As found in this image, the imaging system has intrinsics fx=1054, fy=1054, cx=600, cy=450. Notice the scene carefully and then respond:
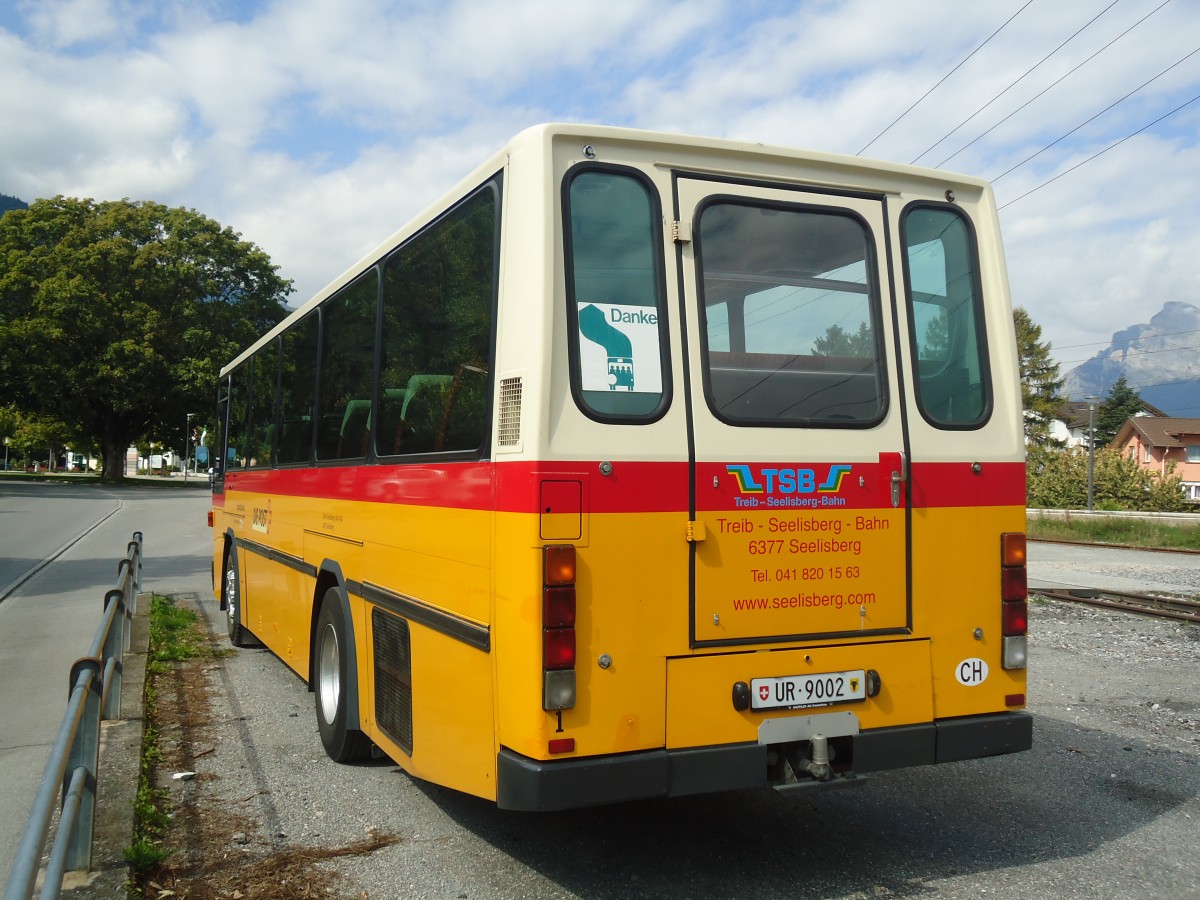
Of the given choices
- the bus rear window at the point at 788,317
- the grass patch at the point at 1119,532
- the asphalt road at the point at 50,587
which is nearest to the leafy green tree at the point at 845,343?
the bus rear window at the point at 788,317

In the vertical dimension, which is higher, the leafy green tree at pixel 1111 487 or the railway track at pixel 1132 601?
the leafy green tree at pixel 1111 487

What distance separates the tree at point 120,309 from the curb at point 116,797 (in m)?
44.3

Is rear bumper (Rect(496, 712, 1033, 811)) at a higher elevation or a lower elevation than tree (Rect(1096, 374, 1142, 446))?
lower

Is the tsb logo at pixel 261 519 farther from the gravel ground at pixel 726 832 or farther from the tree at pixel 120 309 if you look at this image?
the tree at pixel 120 309

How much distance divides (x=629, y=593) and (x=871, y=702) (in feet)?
3.97

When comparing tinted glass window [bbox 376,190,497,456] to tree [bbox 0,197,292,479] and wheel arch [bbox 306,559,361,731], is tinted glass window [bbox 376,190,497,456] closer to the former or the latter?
wheel arch [bbox 306,559,361,731]

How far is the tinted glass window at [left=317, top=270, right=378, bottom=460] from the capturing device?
5.90 meters

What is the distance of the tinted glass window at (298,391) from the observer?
727 centimetres

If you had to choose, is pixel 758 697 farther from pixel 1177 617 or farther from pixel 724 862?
pixel 1177 617

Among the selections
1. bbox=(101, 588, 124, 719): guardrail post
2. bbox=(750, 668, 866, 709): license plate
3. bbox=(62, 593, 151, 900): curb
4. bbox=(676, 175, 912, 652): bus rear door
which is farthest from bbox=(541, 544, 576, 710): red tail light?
bbox=(101, 588, 124, 719): guardrail post

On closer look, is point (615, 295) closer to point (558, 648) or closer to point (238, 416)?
point (558, 648)

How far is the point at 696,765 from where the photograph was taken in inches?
161

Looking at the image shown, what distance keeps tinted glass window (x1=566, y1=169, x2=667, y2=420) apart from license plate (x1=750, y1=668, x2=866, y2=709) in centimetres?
120

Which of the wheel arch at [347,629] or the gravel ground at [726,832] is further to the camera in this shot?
the wheel arch at [347,629]
